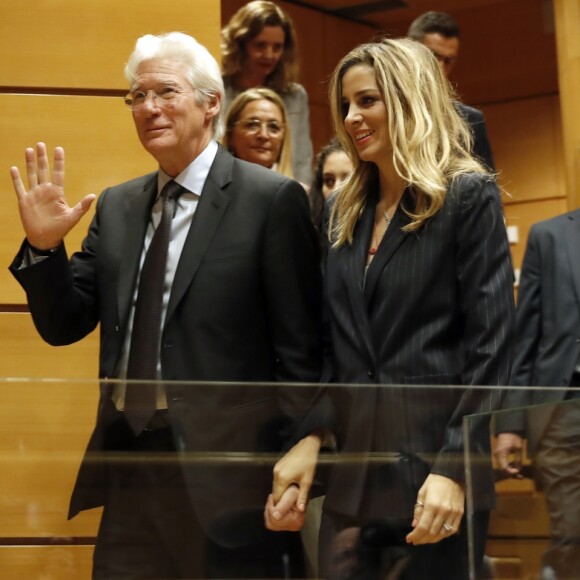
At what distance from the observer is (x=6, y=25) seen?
2.29 metres

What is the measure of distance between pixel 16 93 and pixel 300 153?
0.82m

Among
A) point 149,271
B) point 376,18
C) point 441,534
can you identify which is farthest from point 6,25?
point 376,18

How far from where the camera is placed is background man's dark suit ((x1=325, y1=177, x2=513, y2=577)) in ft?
4.45

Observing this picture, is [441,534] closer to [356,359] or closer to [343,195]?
[356,359]

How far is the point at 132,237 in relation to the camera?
5.54ft

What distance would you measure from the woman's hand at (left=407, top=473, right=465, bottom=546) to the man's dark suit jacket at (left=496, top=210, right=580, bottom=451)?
99 centimetres

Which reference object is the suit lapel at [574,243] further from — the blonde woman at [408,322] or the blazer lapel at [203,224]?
the blazer lapel at [203,224]

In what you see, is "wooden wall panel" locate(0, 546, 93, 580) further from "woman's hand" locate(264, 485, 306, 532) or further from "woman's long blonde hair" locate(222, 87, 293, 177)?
"woman's long blonde hair" locate(222, 87, 293, 177)

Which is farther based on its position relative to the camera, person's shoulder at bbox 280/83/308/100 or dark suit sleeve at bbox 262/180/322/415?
person's shoulder at bbox 280/83/308/100

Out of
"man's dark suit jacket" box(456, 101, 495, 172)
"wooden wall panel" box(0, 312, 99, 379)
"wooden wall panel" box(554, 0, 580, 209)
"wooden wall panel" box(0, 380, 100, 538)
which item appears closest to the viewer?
"wooden wall panel" box(0, 380, 100, 538)

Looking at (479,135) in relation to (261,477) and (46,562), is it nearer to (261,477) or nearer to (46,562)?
(261,477)

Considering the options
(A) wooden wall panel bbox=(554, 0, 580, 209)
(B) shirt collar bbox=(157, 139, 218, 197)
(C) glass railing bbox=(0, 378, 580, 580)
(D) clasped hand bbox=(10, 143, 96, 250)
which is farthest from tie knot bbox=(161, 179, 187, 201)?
(A) wooden wall panel bbox=(554, 0, 580, 209)

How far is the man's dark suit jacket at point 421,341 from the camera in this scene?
1357 mm

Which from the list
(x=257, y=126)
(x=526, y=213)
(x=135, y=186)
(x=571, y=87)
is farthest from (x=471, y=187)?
(x=526, y=213)
